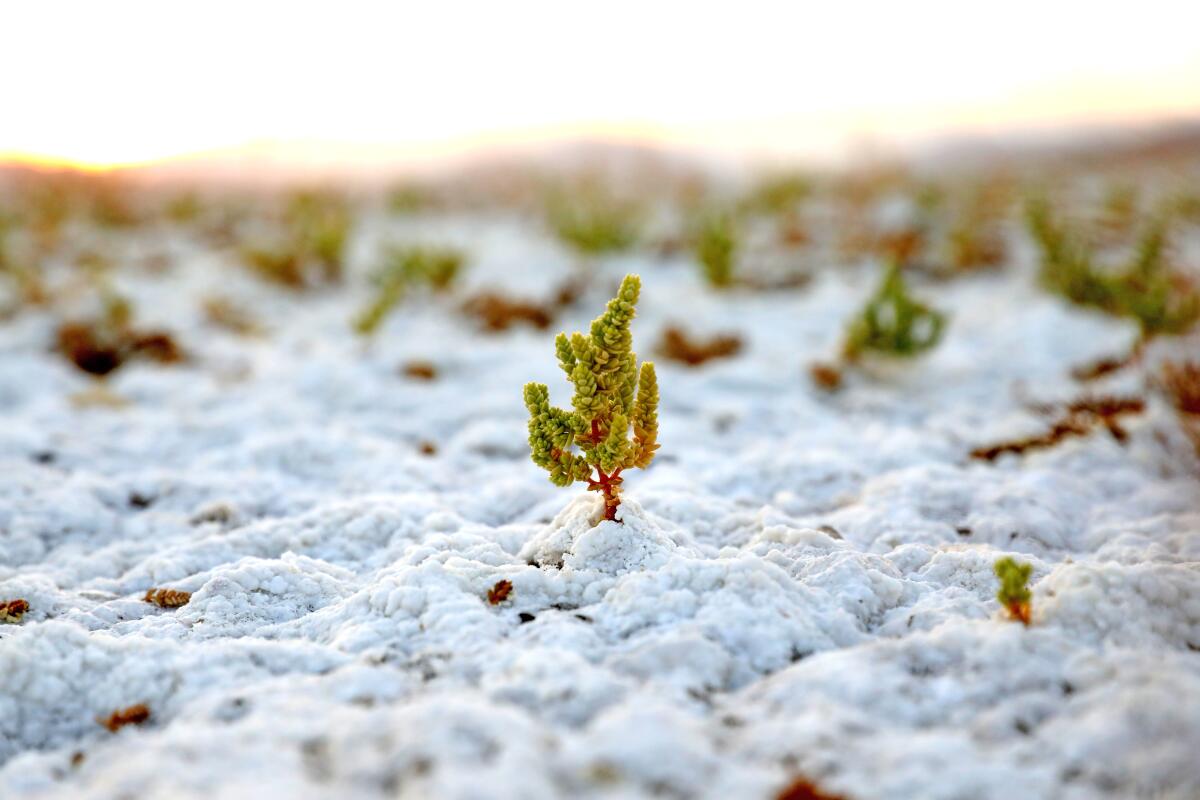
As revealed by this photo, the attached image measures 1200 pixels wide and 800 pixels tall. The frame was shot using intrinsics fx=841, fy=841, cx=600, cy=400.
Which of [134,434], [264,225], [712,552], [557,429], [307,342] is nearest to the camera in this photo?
[557,429]

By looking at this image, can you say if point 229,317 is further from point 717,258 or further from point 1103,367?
point 1103,367

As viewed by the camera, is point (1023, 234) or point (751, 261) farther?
point (1023, 234)

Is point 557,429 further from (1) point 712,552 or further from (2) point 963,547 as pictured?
(2) point 963,547

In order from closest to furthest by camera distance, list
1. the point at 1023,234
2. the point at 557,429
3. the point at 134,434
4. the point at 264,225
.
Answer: the point at 557,429, the point at 134,434, the point at 1023,234, the point at 264,225

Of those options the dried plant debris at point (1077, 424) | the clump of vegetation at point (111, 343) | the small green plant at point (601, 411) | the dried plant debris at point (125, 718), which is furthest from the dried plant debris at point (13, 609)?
the dried plant debris at point (1077, 424)

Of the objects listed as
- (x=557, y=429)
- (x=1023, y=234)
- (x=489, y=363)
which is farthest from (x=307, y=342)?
(x=1023, y=234)

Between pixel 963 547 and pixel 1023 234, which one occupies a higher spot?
pixel 1023 234

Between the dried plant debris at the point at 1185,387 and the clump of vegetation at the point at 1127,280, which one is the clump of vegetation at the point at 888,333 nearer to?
the clump of vegetation at the point at 1127,280

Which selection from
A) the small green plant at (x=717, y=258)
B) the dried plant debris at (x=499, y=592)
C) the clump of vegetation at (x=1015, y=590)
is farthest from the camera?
the small green plant at (x=717, y=258)
